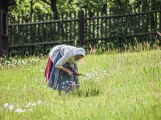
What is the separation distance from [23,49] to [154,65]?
6.07 m

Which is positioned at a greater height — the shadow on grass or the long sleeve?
the long sleeve

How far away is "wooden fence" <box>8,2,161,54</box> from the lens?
1029 cm

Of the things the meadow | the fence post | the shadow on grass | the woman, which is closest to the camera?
the meadow

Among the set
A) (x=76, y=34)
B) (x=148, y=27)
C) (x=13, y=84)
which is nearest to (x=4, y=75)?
(x=13, y=84)

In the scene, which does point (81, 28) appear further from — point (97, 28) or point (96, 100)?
point (96, 100)

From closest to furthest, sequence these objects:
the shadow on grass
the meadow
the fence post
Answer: the meadow < the shadow on grass < the fence post

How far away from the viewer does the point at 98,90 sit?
489 cm

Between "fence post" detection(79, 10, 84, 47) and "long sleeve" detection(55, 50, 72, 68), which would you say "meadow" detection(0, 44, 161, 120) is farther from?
"fence post" detection(79, 10, 84, 47)

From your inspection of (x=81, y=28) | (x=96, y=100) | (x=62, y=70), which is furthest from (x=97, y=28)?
(x=96, y=100)

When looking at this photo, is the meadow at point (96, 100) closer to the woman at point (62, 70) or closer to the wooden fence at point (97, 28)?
the woman at point (62, 70)

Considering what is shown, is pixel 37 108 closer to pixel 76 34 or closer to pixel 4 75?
pixel 4 75

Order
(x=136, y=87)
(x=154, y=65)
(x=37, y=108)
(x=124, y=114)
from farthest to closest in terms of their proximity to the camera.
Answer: (x=154, y=65)
(x=136, y=87)
(x=37, y=108)
(x=124, y=114)

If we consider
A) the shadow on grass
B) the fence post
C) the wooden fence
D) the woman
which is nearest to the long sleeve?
the woman

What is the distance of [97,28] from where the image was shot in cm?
1038
